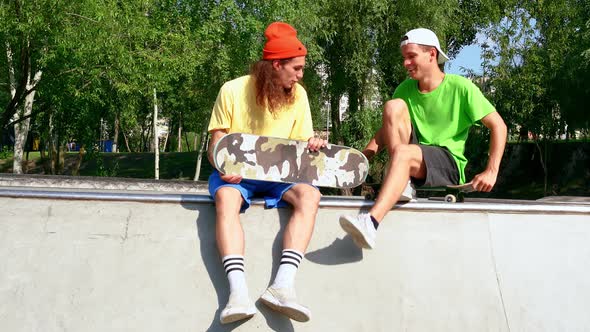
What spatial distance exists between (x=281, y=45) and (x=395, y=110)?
0.80m

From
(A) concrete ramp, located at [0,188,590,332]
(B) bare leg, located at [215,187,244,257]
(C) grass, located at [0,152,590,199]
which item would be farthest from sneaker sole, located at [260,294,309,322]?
(C) grass, located at [0,152,590,199]

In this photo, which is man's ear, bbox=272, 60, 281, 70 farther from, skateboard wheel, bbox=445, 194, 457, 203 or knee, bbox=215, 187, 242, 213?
skateboard wheel, bbox=445, 194, 457, 203

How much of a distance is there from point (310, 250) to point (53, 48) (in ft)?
40.4

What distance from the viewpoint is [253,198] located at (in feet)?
14.1

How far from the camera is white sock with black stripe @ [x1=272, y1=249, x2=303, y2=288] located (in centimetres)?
368

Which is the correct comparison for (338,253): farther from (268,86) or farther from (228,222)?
(268,86)

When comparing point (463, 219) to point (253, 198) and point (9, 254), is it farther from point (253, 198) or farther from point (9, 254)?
point (9, 254)

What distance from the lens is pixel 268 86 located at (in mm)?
4191

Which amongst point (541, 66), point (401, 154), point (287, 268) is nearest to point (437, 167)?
point (401, 154)

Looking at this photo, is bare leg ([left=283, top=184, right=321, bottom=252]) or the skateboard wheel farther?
the skateboard wheel

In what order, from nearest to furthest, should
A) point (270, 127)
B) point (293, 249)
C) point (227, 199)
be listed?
point (293, 249), point (227, 199), point (270, 127)

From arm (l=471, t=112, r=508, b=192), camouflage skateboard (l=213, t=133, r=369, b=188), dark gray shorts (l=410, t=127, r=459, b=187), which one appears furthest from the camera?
dark gray shorts (l=410, t=127, r=459, b=187)

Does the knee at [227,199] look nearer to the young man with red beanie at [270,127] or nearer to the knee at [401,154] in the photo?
the young man with red beanie at [270,127]

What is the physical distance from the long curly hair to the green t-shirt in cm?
101
